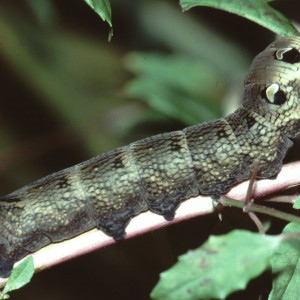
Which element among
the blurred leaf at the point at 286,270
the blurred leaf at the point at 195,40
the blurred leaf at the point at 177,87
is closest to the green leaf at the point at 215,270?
the blurred leaf at the point at 286,270

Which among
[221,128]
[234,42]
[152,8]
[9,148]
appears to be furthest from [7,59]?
[221,128]

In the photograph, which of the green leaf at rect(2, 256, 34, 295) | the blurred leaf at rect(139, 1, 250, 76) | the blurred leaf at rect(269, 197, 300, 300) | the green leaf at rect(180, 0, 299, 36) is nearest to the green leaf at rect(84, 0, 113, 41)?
the green leaf at rect(180, 0, 299, 36)

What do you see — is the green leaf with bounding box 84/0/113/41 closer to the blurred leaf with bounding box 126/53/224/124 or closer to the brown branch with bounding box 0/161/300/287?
the brown branch with bounding box 0/161/300/287

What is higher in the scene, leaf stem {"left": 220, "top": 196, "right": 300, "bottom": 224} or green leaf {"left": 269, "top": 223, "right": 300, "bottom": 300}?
leaf stem {"left": 220, "top": 196, "right": 300, "bottom": 224}

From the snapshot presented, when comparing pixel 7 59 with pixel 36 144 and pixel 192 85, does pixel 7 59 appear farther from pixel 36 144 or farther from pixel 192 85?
pixel 192 85

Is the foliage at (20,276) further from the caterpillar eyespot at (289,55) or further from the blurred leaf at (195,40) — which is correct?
the blurred leaf at (195,40)

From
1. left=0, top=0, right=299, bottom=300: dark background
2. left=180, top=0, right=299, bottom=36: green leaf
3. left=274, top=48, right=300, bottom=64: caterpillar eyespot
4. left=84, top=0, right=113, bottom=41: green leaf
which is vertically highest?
left=84, top=0, right=113, bottom=41: green leaf

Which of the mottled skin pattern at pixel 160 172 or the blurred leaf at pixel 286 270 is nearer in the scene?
the blurred leaf at pixel 286 270
